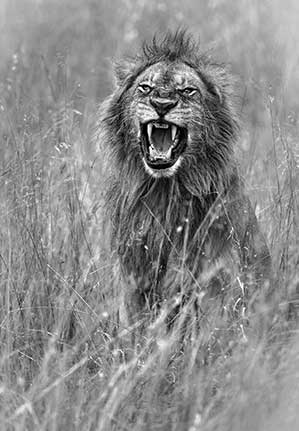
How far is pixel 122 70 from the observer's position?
5574 mm

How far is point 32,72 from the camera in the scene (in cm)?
834

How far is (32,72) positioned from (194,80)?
10.8ft

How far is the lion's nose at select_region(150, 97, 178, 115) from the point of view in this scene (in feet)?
16.6

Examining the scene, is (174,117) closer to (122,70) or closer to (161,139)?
(161,139)

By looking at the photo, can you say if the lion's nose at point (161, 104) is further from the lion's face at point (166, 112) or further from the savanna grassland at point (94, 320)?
the savanna grassland at point (94, 320)

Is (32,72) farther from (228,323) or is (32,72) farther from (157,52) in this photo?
(228,323)

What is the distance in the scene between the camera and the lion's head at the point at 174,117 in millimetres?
5160

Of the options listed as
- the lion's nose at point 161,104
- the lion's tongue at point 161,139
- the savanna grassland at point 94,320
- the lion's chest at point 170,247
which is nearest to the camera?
the savanna grassland at point 94,320

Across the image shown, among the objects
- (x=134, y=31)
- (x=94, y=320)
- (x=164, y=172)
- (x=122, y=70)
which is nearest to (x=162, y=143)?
(x=164, y=172)

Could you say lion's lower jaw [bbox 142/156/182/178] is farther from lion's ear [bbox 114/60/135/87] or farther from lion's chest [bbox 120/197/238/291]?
lion's ear [bbox 114/60/135/87]

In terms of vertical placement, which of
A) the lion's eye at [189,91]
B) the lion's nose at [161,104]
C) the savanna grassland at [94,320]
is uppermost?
the lion's eye at [189,91]

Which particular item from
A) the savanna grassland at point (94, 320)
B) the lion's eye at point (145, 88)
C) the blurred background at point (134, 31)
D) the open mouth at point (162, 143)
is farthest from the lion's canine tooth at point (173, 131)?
the blurred background at point (134, 31)

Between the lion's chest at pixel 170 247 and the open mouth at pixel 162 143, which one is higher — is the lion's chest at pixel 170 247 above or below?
below

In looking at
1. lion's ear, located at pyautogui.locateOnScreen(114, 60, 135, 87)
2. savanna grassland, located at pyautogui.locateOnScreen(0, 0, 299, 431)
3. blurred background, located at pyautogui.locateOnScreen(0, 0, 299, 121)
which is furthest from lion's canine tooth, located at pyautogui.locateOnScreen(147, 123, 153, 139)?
blurred background, located at pyautogui.locateOnScreen(0, 0, 299, 121)
